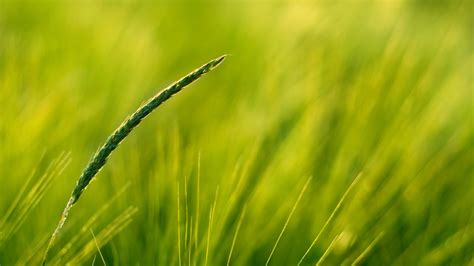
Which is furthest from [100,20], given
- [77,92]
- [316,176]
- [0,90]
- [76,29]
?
[316,176]

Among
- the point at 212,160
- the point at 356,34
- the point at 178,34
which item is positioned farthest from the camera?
the point at 178,34

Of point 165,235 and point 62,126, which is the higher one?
point 62,126

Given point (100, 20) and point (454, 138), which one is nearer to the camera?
point (454, 138)

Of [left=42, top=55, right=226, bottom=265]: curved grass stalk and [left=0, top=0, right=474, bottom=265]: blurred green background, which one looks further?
[left=0, top=0, right=474, bottom=265]: blurred green background

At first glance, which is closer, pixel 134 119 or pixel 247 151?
pixel 134 119

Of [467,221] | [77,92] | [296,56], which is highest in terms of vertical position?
[77,92]

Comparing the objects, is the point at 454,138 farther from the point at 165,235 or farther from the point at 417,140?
the point at 165,235

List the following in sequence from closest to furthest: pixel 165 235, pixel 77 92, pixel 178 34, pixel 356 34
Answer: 1. pixel 165 235
2. pixel 77 92
3. pixel 356 34
4. pixel 178 34

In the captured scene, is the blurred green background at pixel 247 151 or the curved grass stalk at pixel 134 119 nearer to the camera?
the curved grass stalk at pixel 134 119
